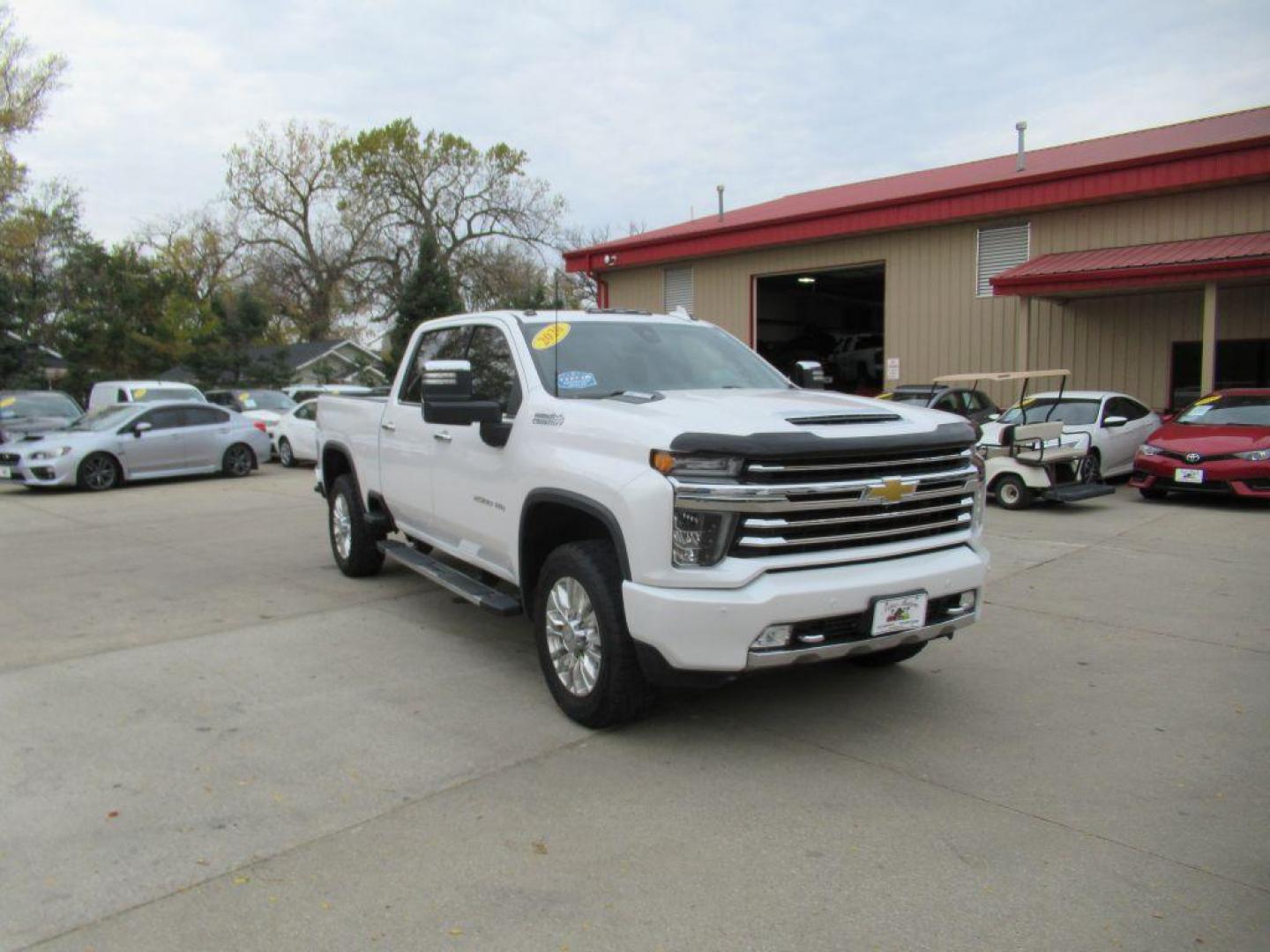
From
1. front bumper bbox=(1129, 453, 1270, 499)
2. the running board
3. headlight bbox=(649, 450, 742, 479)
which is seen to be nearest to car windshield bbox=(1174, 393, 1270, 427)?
front bumper bbox=(1129, 453, 1270, 499)

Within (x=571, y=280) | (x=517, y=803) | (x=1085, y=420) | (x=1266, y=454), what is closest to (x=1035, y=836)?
(x=517, y=803)

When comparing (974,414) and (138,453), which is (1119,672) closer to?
(974,414)

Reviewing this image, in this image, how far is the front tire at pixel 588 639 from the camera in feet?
13.9

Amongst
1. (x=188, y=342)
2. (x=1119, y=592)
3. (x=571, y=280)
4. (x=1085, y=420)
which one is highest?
(x=571, y=280)

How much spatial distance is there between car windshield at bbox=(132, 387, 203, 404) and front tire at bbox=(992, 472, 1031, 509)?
50.8 feet

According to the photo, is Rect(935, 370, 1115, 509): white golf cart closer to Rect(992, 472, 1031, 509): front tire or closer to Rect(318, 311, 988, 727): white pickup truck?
Rect(992, 472, 1031, 509): front tire

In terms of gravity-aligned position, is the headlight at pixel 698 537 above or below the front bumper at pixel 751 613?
above

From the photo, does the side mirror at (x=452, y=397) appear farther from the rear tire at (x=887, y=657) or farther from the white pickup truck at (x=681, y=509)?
the rear tire at (x=887, y=657)

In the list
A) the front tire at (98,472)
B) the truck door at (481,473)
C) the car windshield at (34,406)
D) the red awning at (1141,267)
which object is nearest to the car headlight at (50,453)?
the front tire at (98,472)

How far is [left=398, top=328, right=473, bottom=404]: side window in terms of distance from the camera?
6289mm

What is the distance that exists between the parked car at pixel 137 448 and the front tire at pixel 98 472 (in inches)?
0.5

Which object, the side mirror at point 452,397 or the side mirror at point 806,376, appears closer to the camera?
the side mirror at point 452,397

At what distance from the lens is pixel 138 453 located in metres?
15.4

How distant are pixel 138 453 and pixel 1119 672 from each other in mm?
14872
